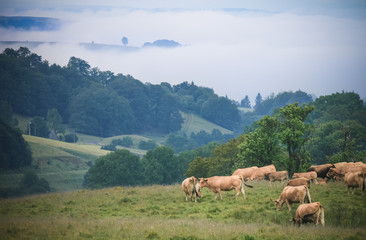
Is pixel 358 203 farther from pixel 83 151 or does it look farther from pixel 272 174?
pixel 83 151

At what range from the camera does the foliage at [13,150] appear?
5113 inches

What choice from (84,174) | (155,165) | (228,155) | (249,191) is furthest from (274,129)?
(84,174)

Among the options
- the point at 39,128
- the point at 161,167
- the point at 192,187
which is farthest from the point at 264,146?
the point at 39,128

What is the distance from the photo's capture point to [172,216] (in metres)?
24.4

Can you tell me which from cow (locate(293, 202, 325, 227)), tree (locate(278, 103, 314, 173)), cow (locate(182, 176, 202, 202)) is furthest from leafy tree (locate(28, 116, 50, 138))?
cow (locate(293, 202, 325, 227))

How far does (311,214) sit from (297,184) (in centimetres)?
649

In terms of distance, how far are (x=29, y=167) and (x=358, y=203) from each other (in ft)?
399

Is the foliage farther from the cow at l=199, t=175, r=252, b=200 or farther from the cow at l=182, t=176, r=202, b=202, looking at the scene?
the cow at l=199, t=175, r=252, b=200

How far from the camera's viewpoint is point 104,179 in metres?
107

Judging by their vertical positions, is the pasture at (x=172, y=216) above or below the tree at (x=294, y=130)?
below

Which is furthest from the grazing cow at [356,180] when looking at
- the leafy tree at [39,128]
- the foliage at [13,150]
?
the leafy tree at [39,128]

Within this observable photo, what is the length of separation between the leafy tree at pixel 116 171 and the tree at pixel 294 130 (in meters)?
61.9

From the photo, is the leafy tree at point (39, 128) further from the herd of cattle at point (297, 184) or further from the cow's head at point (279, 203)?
the cow's head at point (279, 203)

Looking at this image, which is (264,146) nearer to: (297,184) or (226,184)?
(226,184)
